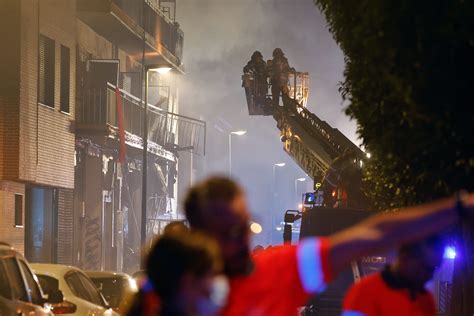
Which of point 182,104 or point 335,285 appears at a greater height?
point 182,104

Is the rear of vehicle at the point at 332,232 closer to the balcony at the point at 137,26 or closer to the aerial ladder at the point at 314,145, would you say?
the aerial ladder at the point at 314,145

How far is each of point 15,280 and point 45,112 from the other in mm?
20118

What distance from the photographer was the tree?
715 cm

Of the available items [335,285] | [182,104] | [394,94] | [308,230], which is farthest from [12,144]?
[182,104]

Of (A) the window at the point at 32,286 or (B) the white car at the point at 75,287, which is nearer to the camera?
(A) the window at the point at 32,286

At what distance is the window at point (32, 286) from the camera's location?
1149 centimetres

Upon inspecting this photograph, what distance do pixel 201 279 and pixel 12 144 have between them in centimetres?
2584

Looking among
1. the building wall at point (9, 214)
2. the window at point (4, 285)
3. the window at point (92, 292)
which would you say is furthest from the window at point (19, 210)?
the window at point (4, 285)

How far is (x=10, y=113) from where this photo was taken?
28.7m

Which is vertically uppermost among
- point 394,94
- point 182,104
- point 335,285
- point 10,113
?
point 182,104

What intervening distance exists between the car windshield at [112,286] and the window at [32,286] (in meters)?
6.93

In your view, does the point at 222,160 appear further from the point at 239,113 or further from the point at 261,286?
the point at 261,286

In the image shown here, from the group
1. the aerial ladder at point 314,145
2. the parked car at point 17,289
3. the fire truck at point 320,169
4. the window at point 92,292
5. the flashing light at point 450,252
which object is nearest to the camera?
the parked car at point 17,289

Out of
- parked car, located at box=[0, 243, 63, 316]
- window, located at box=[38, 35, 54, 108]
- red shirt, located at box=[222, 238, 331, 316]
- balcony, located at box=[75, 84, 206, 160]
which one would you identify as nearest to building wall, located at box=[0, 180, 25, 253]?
window, located at box=[38, 35, 54, 108]
